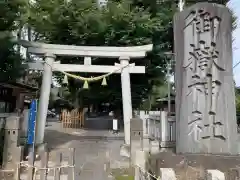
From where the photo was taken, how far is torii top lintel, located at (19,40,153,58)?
1152 cm

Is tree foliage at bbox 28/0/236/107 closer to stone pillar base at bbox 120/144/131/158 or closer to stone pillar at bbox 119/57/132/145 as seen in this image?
stone pillar at bbox 119/57/132/145

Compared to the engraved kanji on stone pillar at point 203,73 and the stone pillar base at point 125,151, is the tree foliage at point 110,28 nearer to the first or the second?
the stone pillar base at point 125,151

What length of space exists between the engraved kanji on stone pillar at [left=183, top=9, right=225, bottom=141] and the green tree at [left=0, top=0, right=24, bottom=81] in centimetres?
653

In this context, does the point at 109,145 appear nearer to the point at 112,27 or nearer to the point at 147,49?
the point at 147,49

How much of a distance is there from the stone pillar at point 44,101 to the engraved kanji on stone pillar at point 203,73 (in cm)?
635

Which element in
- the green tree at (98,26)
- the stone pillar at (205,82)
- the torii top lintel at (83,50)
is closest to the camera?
the stone pillar at (205,82)

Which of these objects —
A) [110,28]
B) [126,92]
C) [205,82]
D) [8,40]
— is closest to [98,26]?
[110,28]

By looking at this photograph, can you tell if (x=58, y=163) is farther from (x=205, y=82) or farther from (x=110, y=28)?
(x=110, y=28)

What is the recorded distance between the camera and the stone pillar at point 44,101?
10852 mm

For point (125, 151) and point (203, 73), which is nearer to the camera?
point (203, 73)

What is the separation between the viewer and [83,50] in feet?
39.4

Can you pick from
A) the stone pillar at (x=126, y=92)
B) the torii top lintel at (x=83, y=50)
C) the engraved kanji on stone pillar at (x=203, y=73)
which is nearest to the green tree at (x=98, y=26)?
the torii top lintel at (x=83, y=50)

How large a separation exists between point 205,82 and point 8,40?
732cm

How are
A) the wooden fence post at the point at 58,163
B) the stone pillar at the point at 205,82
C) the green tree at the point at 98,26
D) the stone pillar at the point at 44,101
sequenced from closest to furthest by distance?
the wooden fence post at the point at 58,163, the stone pillar at the point at 205,82, the stone pillar at the point at 44,101, the green tree at the point at 98,26
